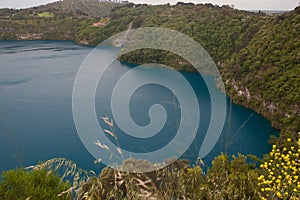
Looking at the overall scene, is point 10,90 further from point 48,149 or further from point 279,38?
point 279,38

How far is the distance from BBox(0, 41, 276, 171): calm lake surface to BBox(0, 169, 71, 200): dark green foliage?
1805mm

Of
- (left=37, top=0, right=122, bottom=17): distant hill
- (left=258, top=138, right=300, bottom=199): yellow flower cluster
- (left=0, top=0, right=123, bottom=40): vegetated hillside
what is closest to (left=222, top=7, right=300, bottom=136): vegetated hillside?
(left=258, top=138, right=300, bottom=199): yellow flower cluster

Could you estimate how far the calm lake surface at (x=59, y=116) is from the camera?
1248 cm

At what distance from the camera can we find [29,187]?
12.5 ft

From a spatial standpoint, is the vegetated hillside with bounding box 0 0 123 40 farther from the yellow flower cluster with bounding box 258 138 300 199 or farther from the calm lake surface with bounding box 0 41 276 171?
the yellow flower cluster with bounding box 258 138 300 199

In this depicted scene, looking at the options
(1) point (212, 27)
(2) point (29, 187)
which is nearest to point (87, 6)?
(1) point (212, 27)

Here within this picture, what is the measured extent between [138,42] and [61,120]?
22831mm

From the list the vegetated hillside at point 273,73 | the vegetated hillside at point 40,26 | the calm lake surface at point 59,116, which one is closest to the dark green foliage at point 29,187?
the calm lake surface at point 59,116

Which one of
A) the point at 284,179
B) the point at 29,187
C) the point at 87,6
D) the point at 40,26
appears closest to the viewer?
the point at 284,179

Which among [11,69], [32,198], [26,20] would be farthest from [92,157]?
[26,20]

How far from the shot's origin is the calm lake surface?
1248cm

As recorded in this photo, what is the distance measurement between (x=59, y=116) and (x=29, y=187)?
12.9 meters

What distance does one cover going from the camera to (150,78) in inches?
1000

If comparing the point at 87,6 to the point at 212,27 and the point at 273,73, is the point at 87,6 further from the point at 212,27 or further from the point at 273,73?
the point at 273,73
